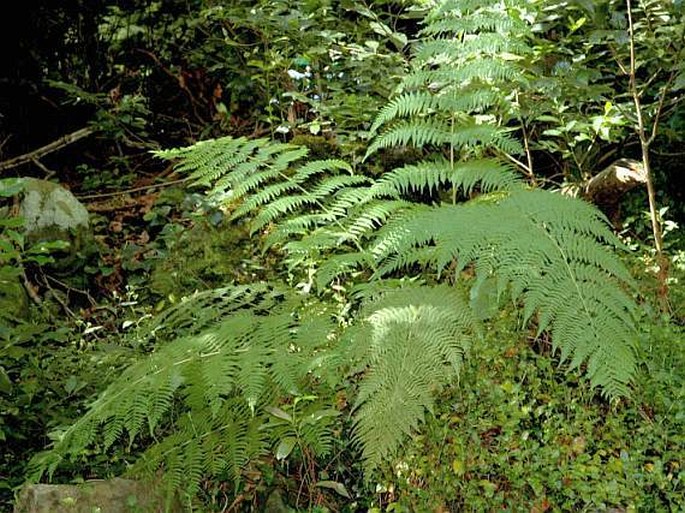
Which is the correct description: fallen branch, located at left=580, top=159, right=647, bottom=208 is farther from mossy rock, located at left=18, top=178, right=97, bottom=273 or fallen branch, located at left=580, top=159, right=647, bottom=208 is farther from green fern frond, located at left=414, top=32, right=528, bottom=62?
mossy rock, located at left=18, top=178, right=97, bottom=273

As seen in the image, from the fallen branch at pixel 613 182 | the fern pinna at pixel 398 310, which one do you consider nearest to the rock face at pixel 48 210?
the fern pinna at pixel 398 310

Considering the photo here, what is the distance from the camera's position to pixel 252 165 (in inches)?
107

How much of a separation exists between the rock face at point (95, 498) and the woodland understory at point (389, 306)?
0.11 ft

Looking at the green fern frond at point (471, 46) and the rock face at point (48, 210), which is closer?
the green fern frond at point (471, 46)

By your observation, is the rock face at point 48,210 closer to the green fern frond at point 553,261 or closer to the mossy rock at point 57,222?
the mossy rock at point 57,222

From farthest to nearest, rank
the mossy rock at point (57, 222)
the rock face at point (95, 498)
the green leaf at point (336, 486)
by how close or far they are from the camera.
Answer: the mossy rock at point (57, 222), the green leaf at point (336, 486), the rock face at point (95, 498)

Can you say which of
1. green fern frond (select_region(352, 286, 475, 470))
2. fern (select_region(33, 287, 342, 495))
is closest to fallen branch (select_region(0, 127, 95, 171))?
fern (select_region(33, 287, 342, 495))

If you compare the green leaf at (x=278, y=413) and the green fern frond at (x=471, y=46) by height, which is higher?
the green fern frond at (x=471, y=46)

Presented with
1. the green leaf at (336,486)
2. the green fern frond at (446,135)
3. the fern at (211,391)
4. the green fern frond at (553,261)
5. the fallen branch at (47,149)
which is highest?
the green fern frond at (446,135)

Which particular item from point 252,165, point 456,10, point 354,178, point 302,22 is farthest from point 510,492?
point 302,22

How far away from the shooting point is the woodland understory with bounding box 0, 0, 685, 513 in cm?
208

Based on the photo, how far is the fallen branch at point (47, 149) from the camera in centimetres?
472

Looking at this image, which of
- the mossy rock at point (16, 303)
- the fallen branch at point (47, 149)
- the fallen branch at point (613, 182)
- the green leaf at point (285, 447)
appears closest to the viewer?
the green leaf at point (285, 447)

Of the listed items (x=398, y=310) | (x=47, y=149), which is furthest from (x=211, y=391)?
(x=47, y=149)
